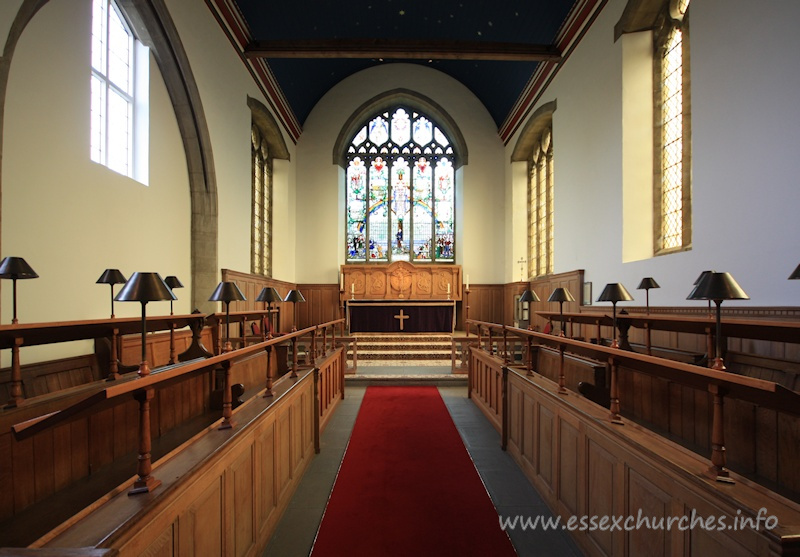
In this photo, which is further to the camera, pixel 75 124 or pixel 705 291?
pixel 75 124

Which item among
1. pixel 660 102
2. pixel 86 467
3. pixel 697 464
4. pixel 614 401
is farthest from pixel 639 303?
pixel 86 467

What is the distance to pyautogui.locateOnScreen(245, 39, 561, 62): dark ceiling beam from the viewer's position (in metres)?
7.93

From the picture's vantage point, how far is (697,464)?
166 cm

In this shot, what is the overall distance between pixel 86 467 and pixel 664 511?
294cm

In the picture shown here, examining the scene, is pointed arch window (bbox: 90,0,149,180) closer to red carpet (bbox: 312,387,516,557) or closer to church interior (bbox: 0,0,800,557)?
church interior (bbox: 0,0,800,557)

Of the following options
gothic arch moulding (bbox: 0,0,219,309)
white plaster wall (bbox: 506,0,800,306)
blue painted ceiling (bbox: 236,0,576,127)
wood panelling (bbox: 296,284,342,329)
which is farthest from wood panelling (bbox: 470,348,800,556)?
wood panelling (bbox: 296,284,342,329)

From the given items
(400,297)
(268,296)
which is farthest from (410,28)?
(268,296)

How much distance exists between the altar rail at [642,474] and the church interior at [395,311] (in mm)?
16

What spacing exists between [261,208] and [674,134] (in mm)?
8175

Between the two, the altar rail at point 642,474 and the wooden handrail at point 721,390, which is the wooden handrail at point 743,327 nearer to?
the altar rail at point 642,474

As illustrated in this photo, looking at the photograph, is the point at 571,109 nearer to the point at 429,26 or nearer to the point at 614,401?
the point at 429,26

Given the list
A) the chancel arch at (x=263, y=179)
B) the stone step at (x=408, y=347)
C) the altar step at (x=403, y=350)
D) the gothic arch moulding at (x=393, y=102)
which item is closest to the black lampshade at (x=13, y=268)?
the altar step at (x=403, y=350)

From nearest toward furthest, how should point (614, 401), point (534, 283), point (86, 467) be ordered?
1. point (614, 401)
2. point (86, 467)
3. point (534, 283)

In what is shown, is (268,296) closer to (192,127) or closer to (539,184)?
(192,127)
